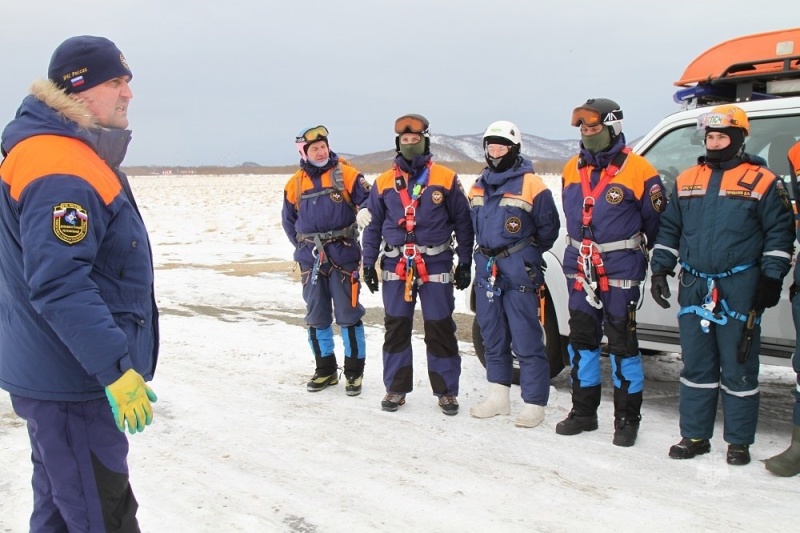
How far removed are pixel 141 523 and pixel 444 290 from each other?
263cm

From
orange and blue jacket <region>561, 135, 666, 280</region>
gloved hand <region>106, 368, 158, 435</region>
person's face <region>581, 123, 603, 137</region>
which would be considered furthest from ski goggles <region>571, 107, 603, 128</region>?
gloved hand <region>106, 368, 158, 435</region>

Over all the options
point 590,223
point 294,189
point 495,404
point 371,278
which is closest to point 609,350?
point 590,223

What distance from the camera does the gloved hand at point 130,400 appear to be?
2338mm

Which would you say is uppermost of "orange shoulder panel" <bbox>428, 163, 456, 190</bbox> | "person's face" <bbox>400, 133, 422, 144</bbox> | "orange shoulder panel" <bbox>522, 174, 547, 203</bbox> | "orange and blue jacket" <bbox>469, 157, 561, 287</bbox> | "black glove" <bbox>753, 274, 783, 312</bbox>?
"person's face" <bbox>400, 133, 422, 144</bbox>

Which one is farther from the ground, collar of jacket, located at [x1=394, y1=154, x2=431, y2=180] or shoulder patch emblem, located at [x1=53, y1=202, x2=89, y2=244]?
collar of jacket, located at [x1=394, y1=154, x2=431, y2=180]

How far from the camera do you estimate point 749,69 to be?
5352mm

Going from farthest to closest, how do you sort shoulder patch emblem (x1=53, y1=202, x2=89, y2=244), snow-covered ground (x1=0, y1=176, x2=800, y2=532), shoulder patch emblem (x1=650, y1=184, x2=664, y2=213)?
shoulder patch emblem (x1=650, y1=184, x2=664, y2=213), snow-covered ground (x1=0, y1=176, x2=800, y2=532), shoulder patch emblem (x1=53, y1=202, x2=89, y2=244)

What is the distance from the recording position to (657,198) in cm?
453

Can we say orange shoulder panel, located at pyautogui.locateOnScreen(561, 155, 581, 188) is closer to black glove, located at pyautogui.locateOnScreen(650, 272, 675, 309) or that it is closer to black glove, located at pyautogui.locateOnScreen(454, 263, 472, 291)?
black glove, located at pyautogui.locateOnScreen(650, 272, 675, 309)

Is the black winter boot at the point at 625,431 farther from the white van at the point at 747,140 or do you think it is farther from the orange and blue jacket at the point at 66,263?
the orange and blue jacket at the point at 66,263

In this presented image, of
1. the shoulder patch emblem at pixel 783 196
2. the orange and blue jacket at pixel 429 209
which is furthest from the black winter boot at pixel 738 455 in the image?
the orange and blue jacket at pixel 429 209

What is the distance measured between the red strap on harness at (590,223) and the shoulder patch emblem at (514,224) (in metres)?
0.44

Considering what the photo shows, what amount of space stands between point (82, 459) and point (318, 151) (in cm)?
361

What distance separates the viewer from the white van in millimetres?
4625
